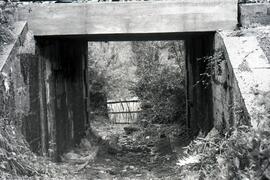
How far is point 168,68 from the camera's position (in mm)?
17969

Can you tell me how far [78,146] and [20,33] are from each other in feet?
15.3

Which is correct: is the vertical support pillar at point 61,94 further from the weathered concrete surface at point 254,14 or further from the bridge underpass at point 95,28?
the weathered concrete surface at point 254,14

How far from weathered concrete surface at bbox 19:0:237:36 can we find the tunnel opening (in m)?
0.46

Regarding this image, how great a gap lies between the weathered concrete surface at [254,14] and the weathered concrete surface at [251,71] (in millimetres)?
508

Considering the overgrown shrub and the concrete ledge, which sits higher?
the concrete ledge

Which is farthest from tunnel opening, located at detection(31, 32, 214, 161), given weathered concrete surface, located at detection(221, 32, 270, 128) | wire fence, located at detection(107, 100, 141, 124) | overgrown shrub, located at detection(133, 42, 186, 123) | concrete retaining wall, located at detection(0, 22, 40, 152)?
wire fence, located at detection(107, 100, 141, 124)

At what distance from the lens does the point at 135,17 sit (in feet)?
26.5

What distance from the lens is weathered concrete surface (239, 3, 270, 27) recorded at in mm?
7961

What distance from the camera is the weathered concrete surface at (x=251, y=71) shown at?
18.6ft

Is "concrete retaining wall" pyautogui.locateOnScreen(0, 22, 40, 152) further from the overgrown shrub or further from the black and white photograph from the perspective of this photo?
the overgrown shrub

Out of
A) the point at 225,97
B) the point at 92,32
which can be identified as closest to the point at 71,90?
the point at 92,32

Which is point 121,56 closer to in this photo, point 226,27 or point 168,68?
point 168,68

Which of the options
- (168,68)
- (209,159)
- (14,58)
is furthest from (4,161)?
(168,68)

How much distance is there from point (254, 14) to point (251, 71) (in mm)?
1843
